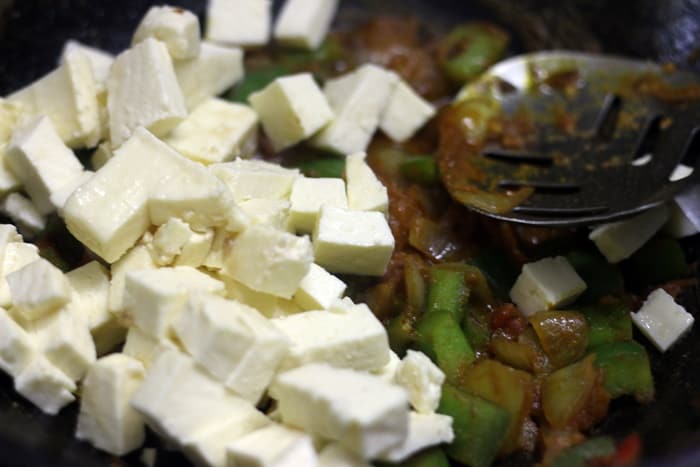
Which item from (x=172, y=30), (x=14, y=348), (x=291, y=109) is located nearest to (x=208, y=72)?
(x=172, y=30)

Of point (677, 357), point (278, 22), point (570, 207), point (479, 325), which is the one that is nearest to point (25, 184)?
point (278, 22)

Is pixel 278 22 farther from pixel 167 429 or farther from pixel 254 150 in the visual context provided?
pixel 167 429

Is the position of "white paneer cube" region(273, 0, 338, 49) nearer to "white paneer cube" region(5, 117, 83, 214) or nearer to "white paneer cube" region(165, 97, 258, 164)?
"white paneer cube" region(165, 97, 258, 164)

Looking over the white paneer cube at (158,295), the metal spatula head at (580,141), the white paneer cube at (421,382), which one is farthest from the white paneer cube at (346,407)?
the metal spatula head at (580,141)

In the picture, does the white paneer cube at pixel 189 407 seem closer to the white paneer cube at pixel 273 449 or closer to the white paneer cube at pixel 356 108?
the white paneer cube at pixel 273 449

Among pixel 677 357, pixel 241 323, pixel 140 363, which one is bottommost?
pixel 677 357
